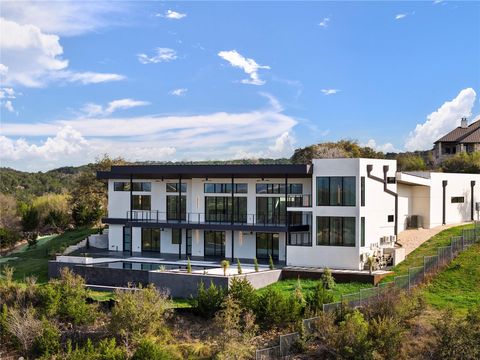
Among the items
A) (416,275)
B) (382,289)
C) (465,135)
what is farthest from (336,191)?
(465,135)

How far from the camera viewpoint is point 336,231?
2634 centimetres

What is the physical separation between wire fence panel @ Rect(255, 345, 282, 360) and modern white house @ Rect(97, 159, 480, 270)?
9.00 meters

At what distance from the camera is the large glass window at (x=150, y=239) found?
32.1 m

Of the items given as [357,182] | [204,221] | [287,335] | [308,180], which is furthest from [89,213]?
[287,335]

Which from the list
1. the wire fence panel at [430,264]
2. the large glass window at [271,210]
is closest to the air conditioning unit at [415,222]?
the large glass window at [271,210]

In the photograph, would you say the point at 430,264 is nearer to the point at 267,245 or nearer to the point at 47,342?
the point at 267,245

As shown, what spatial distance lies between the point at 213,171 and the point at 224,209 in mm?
2467

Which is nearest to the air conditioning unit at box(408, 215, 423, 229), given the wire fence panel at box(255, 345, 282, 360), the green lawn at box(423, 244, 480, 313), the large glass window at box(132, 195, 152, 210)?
the green lawn at box(423, 244, 480, 313)

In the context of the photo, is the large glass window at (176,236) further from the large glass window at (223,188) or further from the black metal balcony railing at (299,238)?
the black metal balcony railing at (299,238)

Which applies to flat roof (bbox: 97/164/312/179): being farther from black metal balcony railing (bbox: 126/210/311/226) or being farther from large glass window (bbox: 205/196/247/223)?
black metal balcony railing (bbox: 126/210/311/226)

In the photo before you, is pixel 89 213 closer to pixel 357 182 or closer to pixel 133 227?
pixel 133 227

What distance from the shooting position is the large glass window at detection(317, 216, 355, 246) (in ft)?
85.6

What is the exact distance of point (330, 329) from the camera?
700 inches

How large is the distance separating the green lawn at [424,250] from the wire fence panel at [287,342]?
279 inches
